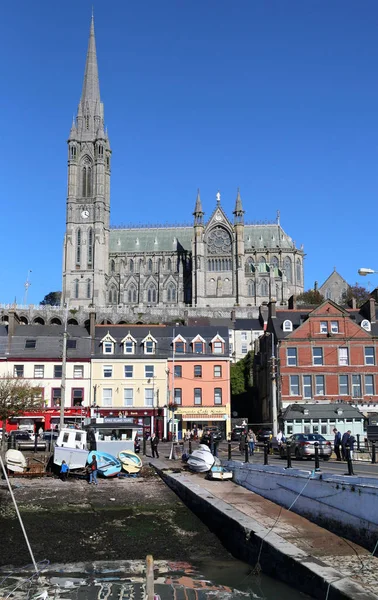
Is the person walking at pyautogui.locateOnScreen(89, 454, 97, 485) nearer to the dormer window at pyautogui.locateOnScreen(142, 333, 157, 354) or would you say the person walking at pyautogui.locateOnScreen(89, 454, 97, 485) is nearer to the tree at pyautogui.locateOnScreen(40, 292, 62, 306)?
the dormer window at pyautogui.locateOnScreen(142, 333, 157, 354)

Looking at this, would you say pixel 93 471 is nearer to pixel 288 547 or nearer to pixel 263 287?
pixel 288 547

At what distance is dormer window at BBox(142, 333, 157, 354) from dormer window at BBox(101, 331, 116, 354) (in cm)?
286

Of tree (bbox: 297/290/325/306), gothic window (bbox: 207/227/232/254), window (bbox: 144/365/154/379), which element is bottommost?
window (bbox: 144/365/154/379)

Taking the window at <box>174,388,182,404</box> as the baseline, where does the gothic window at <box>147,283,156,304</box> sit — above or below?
above

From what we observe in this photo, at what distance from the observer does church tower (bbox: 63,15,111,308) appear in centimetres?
13800

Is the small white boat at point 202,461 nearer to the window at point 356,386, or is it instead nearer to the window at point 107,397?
the window at point 356,386

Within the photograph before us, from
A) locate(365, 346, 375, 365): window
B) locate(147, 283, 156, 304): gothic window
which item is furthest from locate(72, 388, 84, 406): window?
locate(147, 283, 156, 304): gothic window

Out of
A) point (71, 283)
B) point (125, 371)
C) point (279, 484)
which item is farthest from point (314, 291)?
point (279, 484)

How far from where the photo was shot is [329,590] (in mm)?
10531

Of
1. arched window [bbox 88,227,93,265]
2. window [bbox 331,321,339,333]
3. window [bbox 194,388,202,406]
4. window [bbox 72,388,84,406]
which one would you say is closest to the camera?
window [bbox 331,321,339,333]

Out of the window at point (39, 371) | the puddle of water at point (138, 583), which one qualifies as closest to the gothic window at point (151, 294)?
the window at point (39, 371)

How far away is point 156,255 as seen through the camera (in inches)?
5704

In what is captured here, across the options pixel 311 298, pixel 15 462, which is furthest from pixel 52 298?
pixel 15 462

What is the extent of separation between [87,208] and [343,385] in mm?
104979
